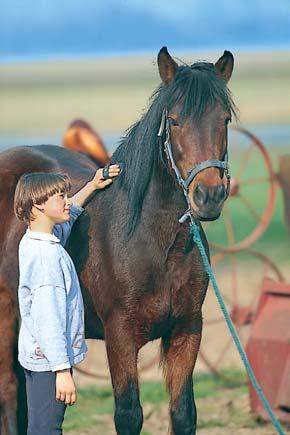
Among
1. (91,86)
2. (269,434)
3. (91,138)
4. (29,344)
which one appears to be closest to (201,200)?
(29,344)

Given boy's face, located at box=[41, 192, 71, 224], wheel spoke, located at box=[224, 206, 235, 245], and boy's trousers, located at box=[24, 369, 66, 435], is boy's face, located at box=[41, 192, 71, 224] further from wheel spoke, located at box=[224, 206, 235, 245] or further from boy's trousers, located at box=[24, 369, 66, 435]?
wheel spoke, located at box=[224, 206, 235, 245]

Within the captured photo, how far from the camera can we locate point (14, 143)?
28.9 ft

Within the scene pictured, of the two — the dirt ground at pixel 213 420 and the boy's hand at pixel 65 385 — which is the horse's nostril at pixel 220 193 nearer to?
the boy's hand at pixel 65 385

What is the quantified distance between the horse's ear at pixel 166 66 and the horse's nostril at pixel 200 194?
0.56 meters

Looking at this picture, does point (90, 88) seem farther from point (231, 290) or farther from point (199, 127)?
point (199, 127)

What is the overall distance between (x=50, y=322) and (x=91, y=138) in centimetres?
370

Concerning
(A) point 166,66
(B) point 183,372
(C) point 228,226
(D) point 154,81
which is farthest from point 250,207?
(A) point 166,66

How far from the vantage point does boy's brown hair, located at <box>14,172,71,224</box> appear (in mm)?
4680

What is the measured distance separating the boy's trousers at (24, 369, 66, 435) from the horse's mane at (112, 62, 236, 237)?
70 cm

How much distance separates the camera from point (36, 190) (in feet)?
15.4

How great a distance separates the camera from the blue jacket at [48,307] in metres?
4.55

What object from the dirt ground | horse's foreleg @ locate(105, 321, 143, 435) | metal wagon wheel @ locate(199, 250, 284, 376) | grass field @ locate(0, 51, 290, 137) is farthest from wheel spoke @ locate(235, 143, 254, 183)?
horse's foreleg @ locate(105, 321, 143, 435)

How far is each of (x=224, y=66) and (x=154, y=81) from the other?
3902mm

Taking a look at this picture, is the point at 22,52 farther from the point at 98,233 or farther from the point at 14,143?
the point at 98,233
